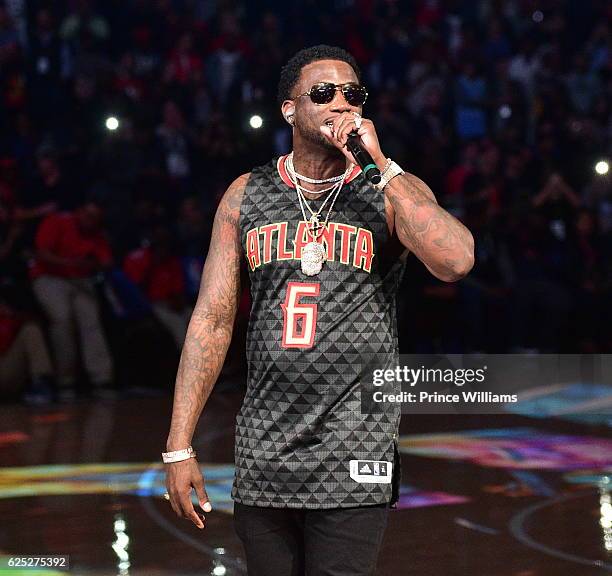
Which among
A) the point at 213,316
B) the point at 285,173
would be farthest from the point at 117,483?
the point at 285,173

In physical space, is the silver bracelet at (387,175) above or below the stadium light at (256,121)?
below

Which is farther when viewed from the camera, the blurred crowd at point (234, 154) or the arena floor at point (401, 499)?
the blurred crowd at point (234, 154)

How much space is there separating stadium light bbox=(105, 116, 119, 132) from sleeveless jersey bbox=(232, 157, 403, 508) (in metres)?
8.65

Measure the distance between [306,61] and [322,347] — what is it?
79cm

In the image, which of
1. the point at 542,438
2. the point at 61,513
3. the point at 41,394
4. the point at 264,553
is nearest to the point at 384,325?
the point at 264,553

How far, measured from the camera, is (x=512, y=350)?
36.0 ft

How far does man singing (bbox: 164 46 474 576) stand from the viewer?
2832 millimetres

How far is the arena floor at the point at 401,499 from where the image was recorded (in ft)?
17.3

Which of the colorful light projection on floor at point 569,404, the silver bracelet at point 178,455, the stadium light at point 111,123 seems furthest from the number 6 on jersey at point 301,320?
the stadium light at point 111,123

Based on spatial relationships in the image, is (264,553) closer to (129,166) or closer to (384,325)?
(384,325)

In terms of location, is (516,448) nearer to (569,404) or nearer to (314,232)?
(569,404)

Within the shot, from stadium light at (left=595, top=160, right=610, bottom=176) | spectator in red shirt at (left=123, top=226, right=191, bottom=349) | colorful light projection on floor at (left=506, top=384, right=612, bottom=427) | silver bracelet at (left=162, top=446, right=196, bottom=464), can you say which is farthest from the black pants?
stadium light at (left=595, top=160, right=610, bottom=176)

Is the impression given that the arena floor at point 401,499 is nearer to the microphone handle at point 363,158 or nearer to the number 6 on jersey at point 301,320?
the number 6 on jersey at point 301,320

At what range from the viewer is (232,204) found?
309cm
